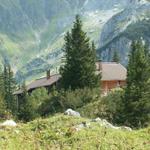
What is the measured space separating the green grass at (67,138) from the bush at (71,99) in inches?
1820

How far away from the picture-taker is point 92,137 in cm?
1616

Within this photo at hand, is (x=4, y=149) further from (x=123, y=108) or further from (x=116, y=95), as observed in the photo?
(x=116, y=95)

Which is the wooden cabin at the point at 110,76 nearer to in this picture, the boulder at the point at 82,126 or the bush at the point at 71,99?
the bush at the point at 71,99

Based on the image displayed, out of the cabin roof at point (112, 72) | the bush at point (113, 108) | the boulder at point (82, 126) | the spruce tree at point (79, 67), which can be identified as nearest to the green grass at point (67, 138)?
the boulder at point (82, 126)

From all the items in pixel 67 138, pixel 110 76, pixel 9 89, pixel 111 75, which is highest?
pixel 111 75

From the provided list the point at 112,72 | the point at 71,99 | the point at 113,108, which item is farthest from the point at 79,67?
the point at 112,72

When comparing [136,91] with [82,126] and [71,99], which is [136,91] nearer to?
[71,99]

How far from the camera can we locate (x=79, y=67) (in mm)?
71188

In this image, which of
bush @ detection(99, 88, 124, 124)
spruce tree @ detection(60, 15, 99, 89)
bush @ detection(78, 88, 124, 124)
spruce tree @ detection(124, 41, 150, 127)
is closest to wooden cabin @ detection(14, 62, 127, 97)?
spruce tree @ detection(60, 15, 99, 89)

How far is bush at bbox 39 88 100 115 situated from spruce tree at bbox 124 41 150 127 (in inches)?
543

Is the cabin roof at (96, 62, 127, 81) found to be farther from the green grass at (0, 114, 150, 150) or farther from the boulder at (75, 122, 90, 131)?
the green grass at (0, 114, 150, 150)

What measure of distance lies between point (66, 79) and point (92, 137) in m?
55.3

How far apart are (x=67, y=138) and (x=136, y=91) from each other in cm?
3473

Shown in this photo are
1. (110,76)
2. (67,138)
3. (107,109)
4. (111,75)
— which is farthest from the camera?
(111,75)
